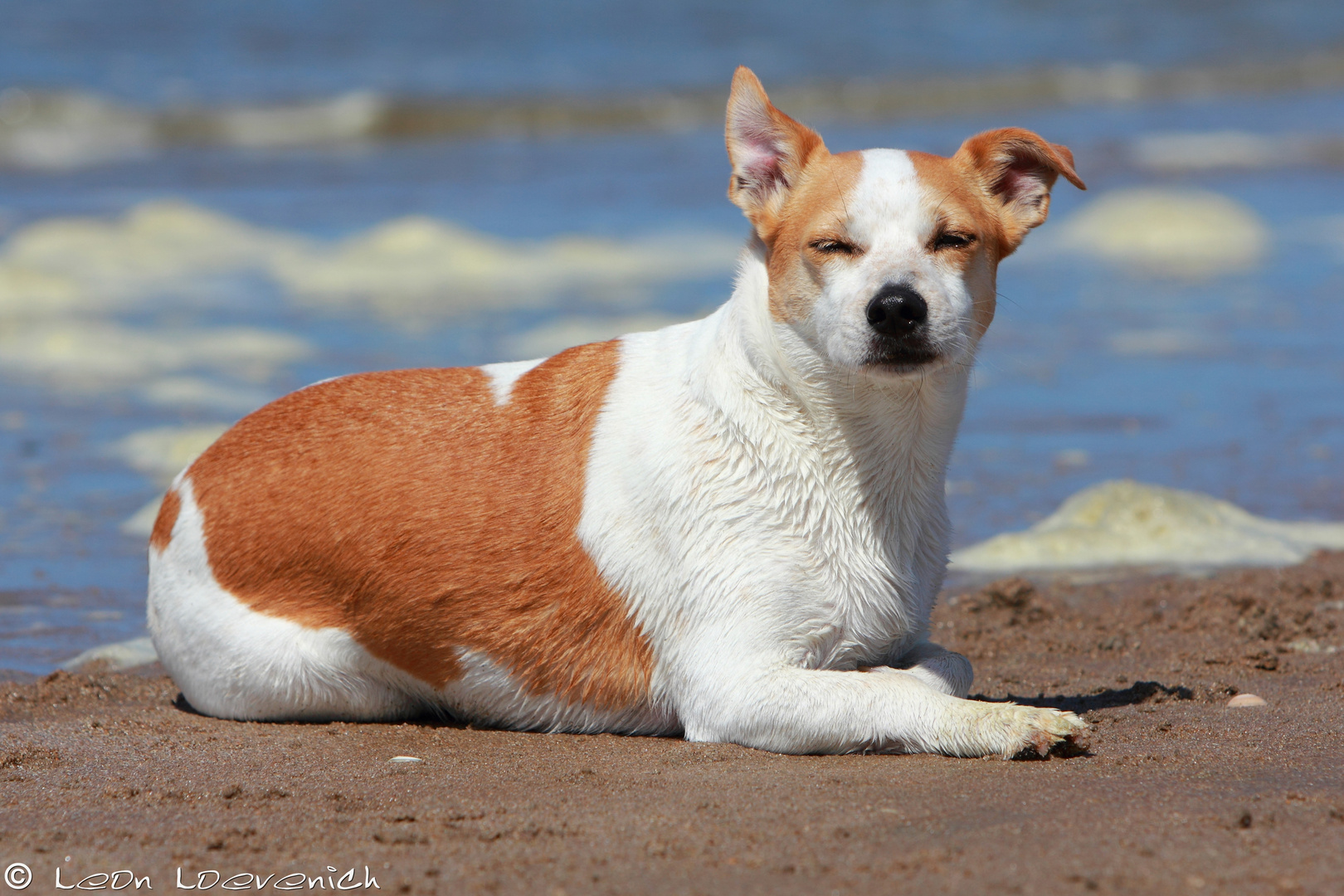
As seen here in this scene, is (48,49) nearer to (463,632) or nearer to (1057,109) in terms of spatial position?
(1057,109)

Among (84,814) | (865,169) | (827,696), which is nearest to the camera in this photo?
(84,814)

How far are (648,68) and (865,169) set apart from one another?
21.9 metres

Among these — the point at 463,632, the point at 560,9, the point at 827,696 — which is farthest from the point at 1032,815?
the point at 560,9

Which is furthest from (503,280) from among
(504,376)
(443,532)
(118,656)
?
(443,532)

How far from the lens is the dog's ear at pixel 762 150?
14.7 ft

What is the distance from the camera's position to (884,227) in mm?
4211

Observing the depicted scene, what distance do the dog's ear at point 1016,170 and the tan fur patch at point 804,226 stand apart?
401mm

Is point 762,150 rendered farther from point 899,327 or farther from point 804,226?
point 899,327

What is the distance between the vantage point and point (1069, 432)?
835cm

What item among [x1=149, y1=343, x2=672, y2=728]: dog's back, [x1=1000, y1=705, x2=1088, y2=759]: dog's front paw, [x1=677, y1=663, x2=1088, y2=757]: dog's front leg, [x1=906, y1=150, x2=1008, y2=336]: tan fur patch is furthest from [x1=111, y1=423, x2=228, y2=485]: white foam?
[x1=1000, y1=705, x2=1088, y2=759]: dog's front paw

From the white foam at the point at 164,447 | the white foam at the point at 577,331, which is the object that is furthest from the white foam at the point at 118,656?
the white foam at the point at 577,331

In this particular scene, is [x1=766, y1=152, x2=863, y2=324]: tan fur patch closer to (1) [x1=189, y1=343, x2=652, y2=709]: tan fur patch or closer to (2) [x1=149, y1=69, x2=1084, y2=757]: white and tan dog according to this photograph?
(2) [x1=149, y1=69, x2=1084, y2=757]: white and tan dog

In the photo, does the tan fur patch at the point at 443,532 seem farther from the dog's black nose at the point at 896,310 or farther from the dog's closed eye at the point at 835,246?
the dog's black nose at the point at 896,310

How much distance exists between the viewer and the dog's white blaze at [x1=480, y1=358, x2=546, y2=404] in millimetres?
4688
